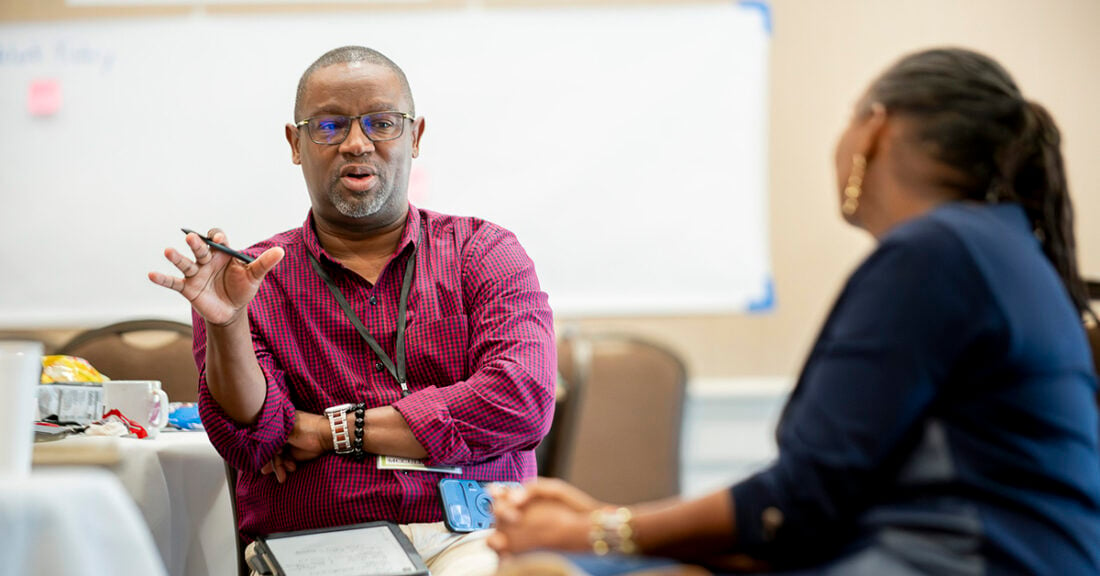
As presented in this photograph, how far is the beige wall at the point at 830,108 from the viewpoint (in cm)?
433

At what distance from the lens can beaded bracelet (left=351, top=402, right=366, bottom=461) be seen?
1.93 metres

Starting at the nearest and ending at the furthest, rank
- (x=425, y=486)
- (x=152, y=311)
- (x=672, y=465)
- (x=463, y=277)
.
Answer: (x=425, y=486) → (x=463, y=277) → (x=672, y=465) → (x=152, y=311)

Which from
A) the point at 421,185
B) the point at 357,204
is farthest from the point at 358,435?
the point at 421,185

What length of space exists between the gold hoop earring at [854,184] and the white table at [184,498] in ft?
4.46

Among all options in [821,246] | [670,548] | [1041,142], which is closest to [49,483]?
[670,548]

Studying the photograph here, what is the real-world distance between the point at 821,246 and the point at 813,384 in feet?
10.9

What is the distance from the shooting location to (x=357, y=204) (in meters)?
2.16

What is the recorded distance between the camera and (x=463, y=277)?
7.09 feet

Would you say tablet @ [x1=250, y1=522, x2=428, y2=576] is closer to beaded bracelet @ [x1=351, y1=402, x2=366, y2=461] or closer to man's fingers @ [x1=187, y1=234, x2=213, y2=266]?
beaded bracelet @ [x1=351, y1=402, x2=366, y2=461]

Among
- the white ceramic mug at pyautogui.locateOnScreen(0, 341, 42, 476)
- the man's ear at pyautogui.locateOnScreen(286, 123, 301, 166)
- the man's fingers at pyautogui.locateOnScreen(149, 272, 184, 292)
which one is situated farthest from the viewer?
the man's ear at pyautogui.locateOnScreen(286, 123, 301, 166)

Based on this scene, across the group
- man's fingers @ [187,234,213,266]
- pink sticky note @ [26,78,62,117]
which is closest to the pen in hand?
man's fingers @ [187,234,213,266]

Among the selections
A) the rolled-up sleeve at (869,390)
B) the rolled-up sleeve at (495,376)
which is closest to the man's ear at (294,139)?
the rolled-up sleeve at (495,376)

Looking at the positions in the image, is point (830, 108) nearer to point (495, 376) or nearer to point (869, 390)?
point (495, 376)

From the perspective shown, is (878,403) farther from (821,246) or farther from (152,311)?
(152,311)
